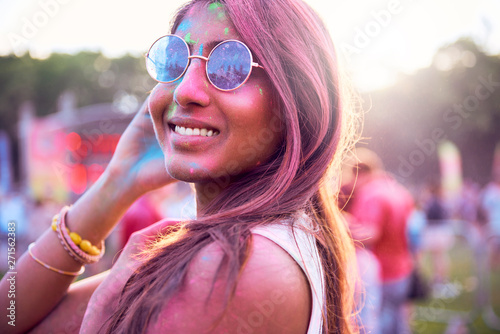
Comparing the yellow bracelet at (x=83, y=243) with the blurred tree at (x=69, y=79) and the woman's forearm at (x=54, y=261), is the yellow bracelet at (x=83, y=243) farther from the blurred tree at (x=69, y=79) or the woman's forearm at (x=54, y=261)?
the blurred tree at (x=69, y=79)

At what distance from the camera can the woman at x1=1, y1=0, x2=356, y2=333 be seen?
90 centimetres

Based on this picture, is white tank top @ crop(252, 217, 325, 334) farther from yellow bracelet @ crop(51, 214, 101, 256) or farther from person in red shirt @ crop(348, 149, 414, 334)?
person in red shirt @ crop(348, 149, 414, 334)

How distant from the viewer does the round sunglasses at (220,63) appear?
4.00 feet

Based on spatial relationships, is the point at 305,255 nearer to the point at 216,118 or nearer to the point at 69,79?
the point at 216,118

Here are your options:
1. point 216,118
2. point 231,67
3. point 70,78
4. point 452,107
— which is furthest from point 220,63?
point 70,78

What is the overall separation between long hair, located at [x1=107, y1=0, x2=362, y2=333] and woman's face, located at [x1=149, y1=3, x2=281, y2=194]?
4 centimetres

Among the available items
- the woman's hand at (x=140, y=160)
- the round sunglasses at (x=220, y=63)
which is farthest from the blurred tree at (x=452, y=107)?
the round sunglasses at (x=220, y=63)

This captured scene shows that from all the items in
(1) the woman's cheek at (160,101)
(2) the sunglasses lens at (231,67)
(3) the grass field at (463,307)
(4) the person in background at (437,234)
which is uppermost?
(2) the sunglasses lens at (231,67)

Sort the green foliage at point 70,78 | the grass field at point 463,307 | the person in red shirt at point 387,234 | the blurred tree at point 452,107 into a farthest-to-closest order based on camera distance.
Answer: the green foliage at point 70,78, the blurred tree at point 452,107, the grass field at point 463,307, the person in red shirt at point 387,234

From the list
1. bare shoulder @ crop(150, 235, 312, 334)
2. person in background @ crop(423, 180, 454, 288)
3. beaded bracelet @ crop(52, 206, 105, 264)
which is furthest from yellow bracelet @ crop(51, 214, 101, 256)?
person in background @ crop(423, 180, 454, 288)

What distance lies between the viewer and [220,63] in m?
1.23

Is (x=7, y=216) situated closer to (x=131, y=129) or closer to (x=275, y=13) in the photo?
(x=131, y=129)

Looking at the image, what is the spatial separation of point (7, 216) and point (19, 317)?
458 inches

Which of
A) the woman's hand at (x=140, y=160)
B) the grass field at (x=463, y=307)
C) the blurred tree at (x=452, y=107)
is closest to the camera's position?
the woman's hand at (x=140, y=160)
